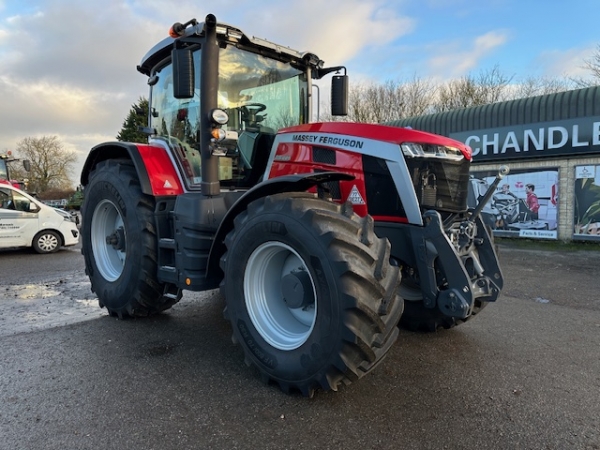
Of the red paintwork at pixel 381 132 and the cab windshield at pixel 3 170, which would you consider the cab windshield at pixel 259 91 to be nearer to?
the red paintwork at pixel 381 132

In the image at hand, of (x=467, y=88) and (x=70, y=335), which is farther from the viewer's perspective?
(x=467, y=88)

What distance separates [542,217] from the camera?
41.3 ft

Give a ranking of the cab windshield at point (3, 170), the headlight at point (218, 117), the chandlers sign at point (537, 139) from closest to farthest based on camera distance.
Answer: the headlight at point (218, 117) < the chandlers sign at point (537, 139) < the cab windshield at point (3, 170)

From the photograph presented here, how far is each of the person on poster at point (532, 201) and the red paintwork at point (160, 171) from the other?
11.4m

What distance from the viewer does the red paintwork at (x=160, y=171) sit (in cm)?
438

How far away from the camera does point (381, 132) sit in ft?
10.9

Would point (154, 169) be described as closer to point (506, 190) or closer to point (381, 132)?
point (381, 132)

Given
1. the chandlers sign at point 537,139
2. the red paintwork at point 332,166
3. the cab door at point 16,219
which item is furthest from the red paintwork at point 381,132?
the chandlers sign at point 537,139

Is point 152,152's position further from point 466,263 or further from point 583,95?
point 583,95

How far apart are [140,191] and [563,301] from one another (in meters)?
5.67

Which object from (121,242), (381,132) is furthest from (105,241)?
(381,132)

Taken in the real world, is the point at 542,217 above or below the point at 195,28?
below

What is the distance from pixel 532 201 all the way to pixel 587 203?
54.4 inches

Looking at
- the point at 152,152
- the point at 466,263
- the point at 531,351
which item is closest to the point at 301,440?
the point at 466,263
